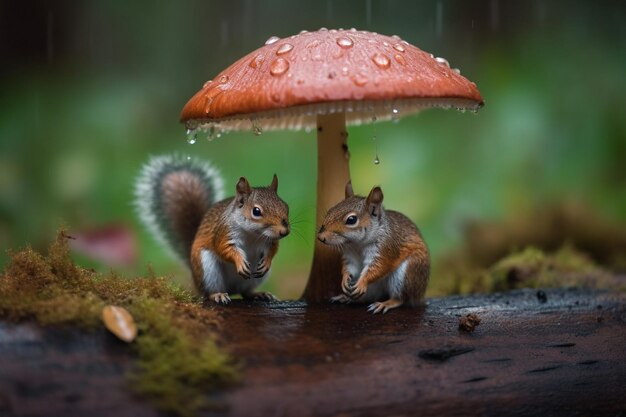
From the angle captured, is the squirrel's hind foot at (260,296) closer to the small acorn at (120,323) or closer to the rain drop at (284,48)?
the small acorn at (120,323)

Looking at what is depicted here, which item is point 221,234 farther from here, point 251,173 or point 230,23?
point 230,23

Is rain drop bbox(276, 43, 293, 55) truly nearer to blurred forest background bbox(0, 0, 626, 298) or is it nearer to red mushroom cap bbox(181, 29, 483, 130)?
red mushroom cap bbox(181, 29, 483, 130)

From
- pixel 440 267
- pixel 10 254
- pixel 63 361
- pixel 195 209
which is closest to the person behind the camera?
pixel 63 361

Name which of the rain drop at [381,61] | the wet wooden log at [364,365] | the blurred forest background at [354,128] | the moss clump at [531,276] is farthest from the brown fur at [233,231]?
the blurred forest background at [354,128]

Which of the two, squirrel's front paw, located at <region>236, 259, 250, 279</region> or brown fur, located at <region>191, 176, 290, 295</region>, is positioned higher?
brown fur, located at <region>191, 176, 290, 295</region>

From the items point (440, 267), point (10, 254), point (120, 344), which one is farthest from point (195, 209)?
point (440, 267)

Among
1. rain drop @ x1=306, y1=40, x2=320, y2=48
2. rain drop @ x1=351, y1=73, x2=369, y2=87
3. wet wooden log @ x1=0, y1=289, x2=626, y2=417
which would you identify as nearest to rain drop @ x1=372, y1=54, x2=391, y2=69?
rain drop @ x1=351, y1=73, x2=369, y2=87

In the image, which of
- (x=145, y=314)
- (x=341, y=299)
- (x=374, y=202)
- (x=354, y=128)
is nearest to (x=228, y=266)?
(x=341, y=299)
